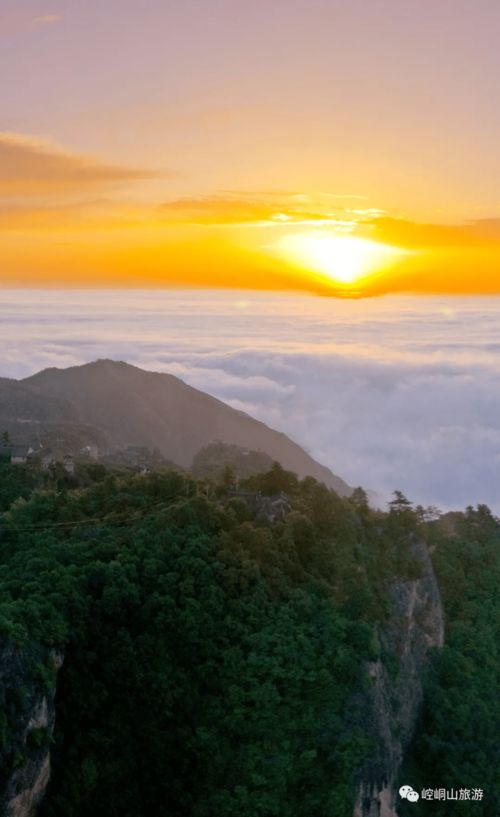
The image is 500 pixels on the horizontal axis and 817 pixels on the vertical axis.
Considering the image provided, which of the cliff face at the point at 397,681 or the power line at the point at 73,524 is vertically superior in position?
the power line at the point at 73,524

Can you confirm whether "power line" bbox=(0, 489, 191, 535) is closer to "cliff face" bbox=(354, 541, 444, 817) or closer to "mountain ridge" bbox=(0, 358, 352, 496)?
"cliff face" bbox=(354, 541, 444, 817)

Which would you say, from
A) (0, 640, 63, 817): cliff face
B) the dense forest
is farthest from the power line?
(0, 640, 63, 817): cliff face

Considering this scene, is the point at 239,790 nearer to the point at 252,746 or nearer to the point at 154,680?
the point at 252,746

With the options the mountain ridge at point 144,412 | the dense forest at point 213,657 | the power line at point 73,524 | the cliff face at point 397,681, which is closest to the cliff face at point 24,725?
the dense forest at point 213,657

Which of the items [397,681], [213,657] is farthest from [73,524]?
[397,681]

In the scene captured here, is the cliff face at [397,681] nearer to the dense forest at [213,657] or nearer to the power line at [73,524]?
the dense forest at [213,657]

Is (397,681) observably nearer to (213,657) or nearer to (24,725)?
(213,657)
